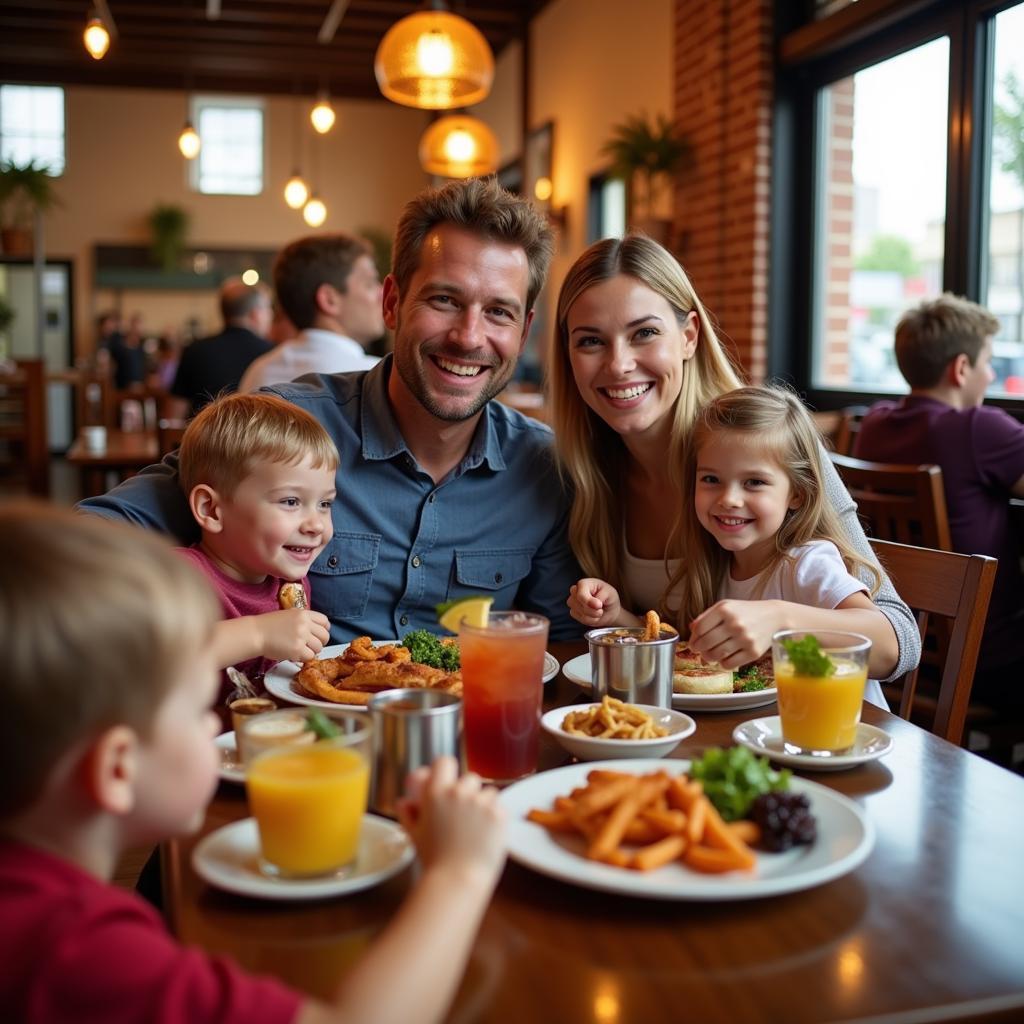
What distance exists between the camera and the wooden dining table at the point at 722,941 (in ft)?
2.56

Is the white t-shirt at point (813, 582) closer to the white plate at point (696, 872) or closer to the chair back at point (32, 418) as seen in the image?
the white plate at point (696, 872)

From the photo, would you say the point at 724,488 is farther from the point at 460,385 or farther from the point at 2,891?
the point at 2,891

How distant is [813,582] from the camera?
179cm

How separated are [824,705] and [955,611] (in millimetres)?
552

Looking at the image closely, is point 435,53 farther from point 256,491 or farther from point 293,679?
point 293,679

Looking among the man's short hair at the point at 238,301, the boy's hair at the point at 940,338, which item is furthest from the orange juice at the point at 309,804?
the man's short hair at the point at 238,301

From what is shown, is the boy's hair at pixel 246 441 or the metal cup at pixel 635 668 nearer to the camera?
the metal cup at pixel 635 668

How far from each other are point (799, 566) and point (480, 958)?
1114mm

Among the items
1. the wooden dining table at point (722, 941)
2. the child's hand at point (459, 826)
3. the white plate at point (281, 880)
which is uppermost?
the child's hand at point (459, 826)

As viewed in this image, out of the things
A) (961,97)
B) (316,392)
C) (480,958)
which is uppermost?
(961,97)

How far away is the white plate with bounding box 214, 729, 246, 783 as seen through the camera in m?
1.17

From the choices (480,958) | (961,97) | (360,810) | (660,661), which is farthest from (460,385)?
(961,97)

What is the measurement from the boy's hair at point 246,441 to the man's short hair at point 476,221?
1.63 ft

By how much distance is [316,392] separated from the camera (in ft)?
7.15
